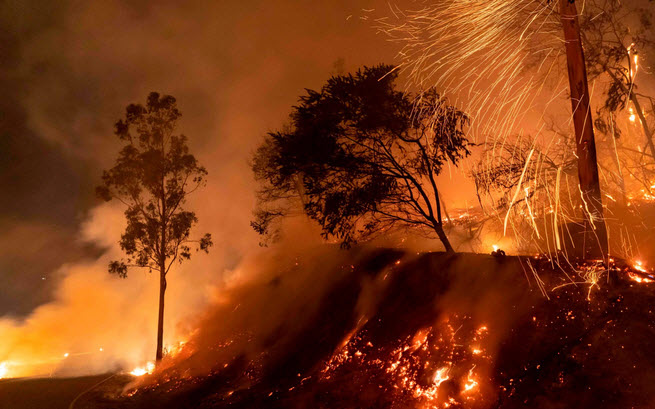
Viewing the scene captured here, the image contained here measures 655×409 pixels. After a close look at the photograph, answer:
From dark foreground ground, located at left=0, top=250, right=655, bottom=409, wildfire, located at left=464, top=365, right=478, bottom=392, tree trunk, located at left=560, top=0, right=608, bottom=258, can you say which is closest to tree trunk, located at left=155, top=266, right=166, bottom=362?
dark foreground ground, located at left=0, top=250, right=655, bottom=409

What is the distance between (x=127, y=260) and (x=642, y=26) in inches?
1071

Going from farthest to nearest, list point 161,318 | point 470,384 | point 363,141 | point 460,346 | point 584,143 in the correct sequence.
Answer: point 161,318, point 363,141, point 584,143, point 460,346, point 470,384

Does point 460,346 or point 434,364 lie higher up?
point 460,346

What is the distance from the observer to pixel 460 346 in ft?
22.9

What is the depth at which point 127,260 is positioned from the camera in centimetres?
1995

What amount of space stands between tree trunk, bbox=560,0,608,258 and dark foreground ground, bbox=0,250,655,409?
1139mm

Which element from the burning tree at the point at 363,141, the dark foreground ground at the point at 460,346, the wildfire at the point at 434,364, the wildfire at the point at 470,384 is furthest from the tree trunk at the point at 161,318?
the wildfire at the point at 470,384

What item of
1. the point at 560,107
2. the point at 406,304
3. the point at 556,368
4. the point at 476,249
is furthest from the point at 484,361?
the point at 560,107

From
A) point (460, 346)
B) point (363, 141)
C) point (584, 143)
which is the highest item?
point (363, 141)

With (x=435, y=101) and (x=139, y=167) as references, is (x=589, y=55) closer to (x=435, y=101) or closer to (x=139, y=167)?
(x=435, y=101)

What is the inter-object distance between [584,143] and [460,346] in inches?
196

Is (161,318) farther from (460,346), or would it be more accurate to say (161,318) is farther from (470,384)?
(470,384)

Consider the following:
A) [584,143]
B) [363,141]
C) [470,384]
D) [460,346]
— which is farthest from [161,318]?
[584,143]

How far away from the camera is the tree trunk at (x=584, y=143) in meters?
7.22
